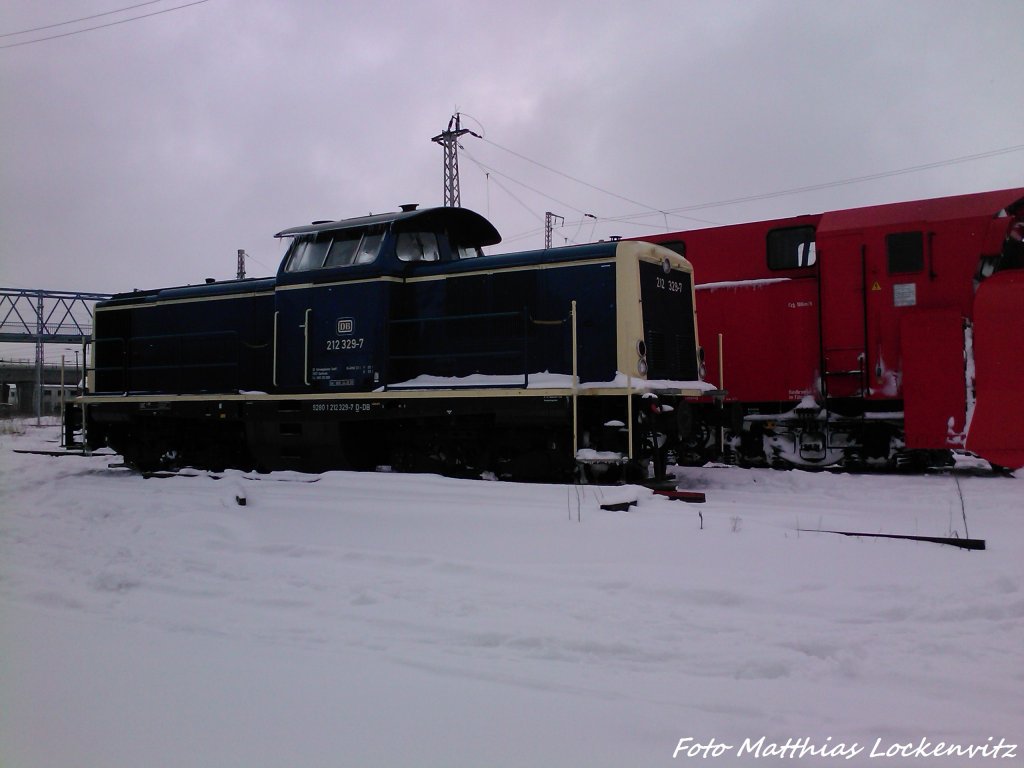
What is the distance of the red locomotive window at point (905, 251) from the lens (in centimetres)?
1009

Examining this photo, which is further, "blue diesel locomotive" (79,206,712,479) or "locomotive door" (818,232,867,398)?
"locomotive door" (818,232,867,398)

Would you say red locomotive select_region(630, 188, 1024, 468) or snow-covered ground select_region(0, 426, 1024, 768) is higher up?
red locomotive select_region(630, 188, 1024, 468)

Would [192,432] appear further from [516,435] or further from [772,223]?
[772,223]

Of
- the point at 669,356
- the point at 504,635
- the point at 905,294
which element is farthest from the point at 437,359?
the point at 905,294

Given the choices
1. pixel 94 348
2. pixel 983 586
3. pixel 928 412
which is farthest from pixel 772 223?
pixel 94 348

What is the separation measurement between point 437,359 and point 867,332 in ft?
19.5

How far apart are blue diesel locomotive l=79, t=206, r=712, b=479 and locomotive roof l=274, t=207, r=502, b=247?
0.02 metres

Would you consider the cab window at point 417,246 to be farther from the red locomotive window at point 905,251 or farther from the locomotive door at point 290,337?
the red locomotive window at point 905,251

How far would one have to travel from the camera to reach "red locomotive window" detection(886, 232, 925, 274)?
1009 centimetres

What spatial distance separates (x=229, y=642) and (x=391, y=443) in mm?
6113

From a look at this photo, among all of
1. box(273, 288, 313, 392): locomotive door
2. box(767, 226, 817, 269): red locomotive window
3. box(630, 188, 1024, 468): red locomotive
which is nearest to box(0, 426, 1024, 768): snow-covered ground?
box(630, 188, 1024, 468): red locomotive

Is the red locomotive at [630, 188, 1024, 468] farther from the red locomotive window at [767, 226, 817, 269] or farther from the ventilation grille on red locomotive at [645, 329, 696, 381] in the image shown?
the ventilation grille on red locomotive at [645, 329, 696, 381]

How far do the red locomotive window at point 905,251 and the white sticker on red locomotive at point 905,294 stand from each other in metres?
0.20

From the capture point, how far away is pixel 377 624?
373 centimetres
